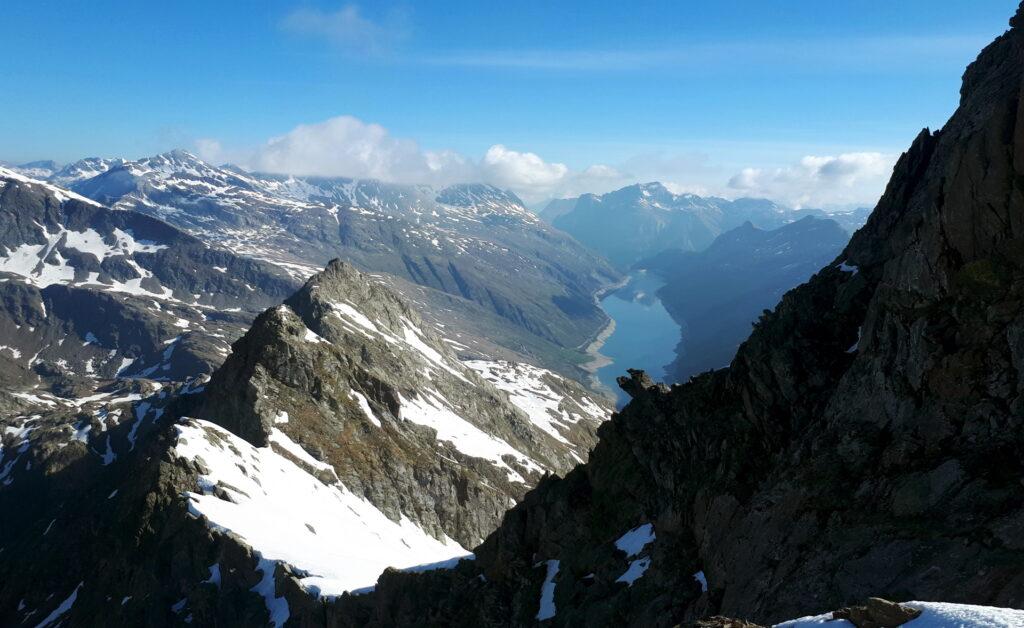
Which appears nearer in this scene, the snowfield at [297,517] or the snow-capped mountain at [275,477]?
the snowfield at [297,517]

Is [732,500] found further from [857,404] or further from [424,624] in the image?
[424,624]

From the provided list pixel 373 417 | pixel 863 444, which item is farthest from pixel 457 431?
pixel 863 444

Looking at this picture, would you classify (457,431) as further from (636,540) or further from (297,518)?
(636,540)

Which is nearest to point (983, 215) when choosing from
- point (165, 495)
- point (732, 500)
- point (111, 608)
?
point (732, 500)

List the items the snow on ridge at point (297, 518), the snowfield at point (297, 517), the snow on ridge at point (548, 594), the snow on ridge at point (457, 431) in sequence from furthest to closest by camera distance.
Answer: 1. the snow on ridge at point (457, 431)
2. the snowfield at point (297, 517)
3. the snow on ridge at point (297, 518)
4. the snow on ridge at point (548, 594)

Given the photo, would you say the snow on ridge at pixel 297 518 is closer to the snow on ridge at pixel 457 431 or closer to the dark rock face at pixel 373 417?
the dark rock face at pixel 373 417

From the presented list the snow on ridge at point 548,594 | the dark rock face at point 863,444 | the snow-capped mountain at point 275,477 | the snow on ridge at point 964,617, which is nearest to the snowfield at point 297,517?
the snow-capped mountain at point 275,477
